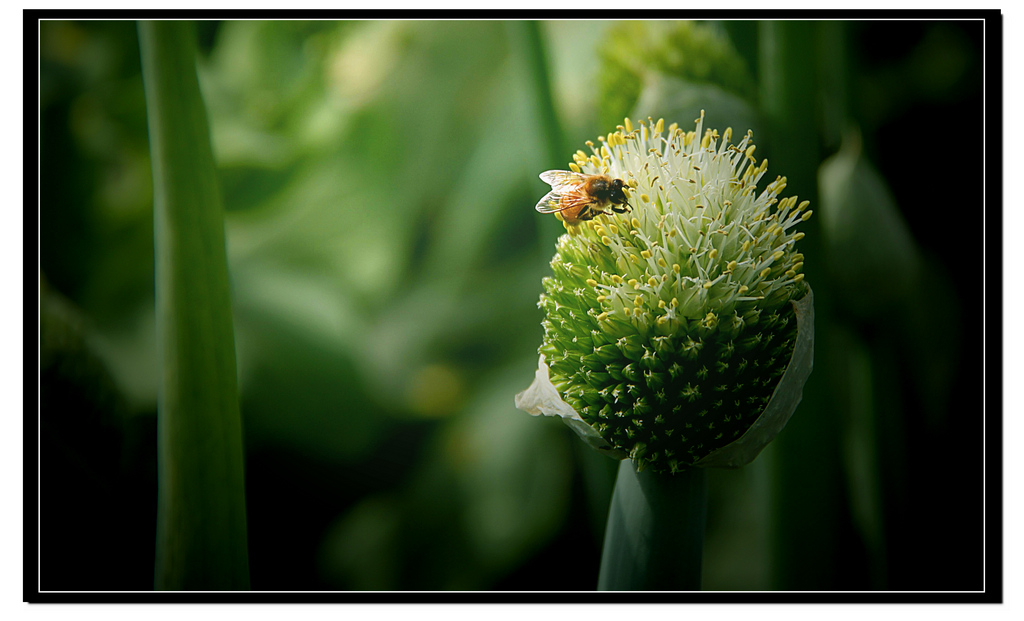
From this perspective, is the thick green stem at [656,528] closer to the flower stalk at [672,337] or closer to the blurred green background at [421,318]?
the flower stalk at [672,337]

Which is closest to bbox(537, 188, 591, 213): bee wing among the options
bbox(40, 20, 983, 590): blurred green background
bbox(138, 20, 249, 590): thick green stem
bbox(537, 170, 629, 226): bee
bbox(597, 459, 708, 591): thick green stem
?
bbox(537, 170, 629, 226): bee

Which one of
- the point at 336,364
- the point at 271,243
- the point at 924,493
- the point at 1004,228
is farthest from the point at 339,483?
the point at 1004,228

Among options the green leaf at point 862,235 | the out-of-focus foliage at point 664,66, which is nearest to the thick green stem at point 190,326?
the out-of-focus foliage at point 664,66

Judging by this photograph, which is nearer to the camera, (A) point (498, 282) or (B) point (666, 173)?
(B) point (666, 173)

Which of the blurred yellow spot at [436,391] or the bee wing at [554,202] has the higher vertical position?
the bee wing at [554,202]

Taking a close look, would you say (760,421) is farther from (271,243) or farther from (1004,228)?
(271,243)

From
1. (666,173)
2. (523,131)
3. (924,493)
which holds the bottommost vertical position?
(924,493)
